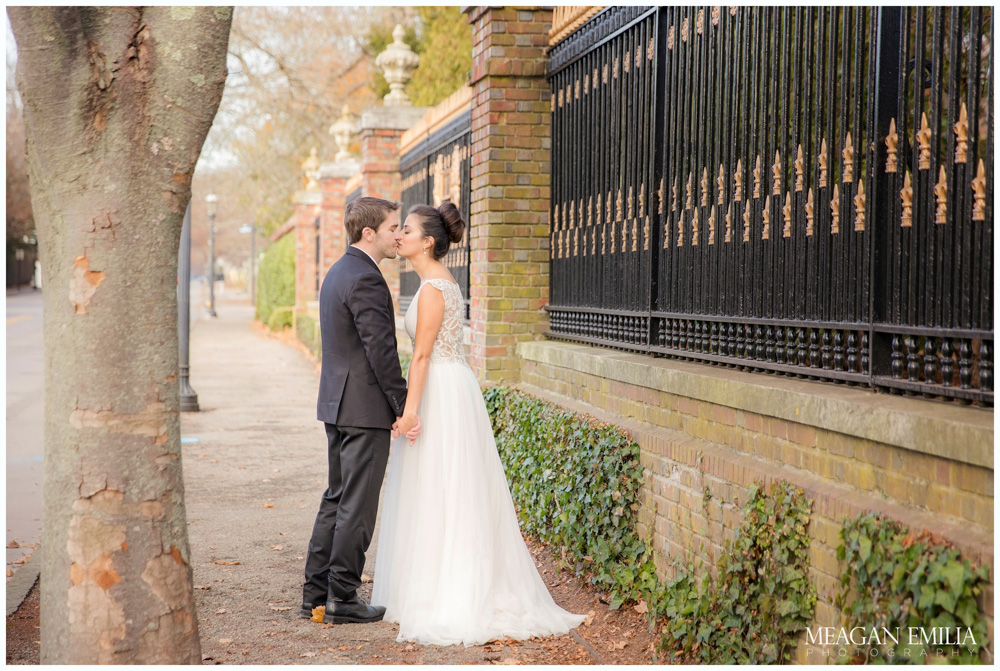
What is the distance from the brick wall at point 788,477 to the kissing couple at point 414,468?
0.75 m

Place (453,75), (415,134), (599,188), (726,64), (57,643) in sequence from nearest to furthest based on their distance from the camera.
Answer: (57,643), (726,64), (599,188), (415,134), (453,75)

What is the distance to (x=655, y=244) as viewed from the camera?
591cm

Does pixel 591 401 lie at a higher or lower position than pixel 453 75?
lower

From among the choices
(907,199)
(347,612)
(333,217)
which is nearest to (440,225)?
(347,612)

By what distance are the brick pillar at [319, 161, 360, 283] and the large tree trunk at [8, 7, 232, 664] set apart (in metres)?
14.6

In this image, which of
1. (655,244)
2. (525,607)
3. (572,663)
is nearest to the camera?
(572,663)

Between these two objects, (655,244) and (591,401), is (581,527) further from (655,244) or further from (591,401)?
(655,244)

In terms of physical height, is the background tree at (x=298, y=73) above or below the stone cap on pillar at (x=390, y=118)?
above

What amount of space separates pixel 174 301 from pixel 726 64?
306cm

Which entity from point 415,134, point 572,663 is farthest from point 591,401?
point 415,134

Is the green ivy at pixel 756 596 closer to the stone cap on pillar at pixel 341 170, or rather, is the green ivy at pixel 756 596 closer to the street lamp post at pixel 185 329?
the street lamp post at pixel 185 329

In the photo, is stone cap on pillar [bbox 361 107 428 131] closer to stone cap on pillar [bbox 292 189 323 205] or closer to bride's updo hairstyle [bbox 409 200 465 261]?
bride's updo hairstyle [bbox 409 200 465 261]

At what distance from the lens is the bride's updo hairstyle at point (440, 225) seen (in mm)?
4996

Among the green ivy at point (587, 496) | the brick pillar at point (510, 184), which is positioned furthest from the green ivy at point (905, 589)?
the brick pillar at point (510, 184)
